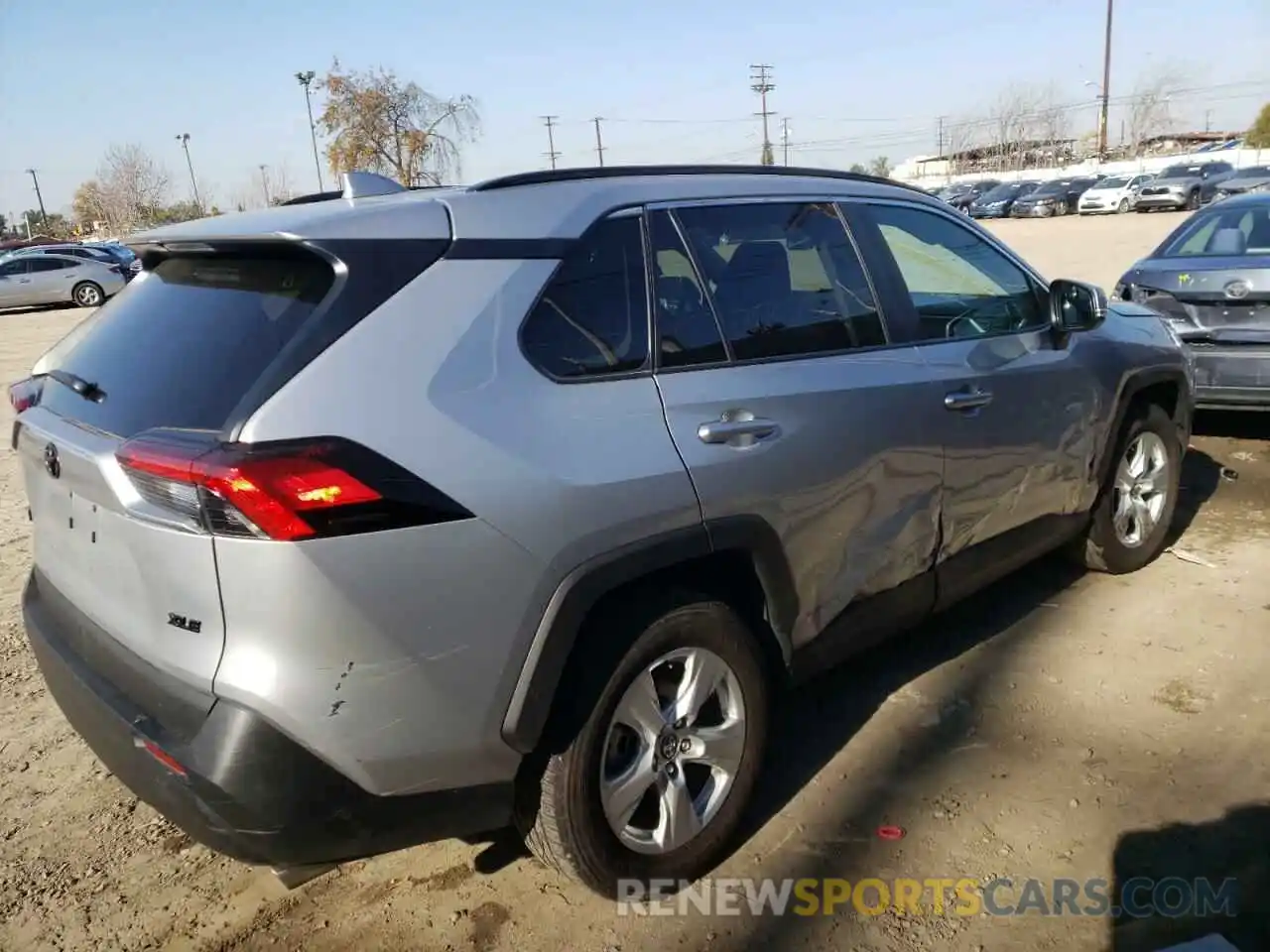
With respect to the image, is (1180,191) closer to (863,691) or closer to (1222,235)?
(1222,235)

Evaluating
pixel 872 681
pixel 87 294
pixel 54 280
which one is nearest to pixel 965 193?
pixel 87 294

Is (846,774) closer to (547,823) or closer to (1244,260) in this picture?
(547,823)

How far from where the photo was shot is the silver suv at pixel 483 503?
6.64ft

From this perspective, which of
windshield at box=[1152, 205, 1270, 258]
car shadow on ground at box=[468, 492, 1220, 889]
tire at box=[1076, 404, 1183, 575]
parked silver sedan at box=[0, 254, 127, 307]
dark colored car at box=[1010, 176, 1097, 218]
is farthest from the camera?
dark colored car at box=[1010, 176, 1097, 218]

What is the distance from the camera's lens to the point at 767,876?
2768 millimetres

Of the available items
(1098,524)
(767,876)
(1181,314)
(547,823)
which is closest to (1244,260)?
A: (1181,314)

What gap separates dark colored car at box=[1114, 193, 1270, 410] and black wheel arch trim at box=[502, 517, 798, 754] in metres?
4.69

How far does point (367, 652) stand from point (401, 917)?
1.02 metres

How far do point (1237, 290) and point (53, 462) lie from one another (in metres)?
6.28

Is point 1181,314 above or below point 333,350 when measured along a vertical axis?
below

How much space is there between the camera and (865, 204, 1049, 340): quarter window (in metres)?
3.47

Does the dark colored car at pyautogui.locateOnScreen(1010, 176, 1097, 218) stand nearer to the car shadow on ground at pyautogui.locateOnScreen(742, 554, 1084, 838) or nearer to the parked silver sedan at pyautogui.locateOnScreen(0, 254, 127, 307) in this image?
the parked silver sedan at pyautogui.locateOnScreen(0, 254, 127, 307)

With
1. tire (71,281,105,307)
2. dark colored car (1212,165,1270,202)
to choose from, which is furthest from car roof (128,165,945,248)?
dark colored car (1212,165,1270,202)

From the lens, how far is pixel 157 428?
7.12ft
